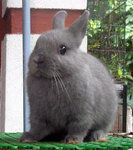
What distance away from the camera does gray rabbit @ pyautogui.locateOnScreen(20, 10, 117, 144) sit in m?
1.64

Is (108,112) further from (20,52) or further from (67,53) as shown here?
(20,52)

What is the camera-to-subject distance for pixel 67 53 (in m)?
1.69

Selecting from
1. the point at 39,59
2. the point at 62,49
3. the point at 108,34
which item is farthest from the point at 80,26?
the point at 108,34

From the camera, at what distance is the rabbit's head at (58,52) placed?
5.32 ft

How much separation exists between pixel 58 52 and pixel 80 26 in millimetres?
176

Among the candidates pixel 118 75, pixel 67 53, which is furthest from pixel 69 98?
pixel 118 75

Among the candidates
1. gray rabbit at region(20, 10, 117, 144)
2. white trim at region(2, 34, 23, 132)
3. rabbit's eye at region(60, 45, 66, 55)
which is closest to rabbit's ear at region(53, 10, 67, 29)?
gray rabbit at region(20, 10, 117, 144)

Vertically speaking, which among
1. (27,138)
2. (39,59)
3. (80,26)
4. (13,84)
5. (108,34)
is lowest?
(27,138)

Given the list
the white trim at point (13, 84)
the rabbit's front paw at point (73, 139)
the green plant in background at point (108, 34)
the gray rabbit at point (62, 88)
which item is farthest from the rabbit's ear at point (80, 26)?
the green plant in background at point (108, 34)

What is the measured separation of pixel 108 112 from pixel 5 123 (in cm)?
124

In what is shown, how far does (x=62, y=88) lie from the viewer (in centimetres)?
166

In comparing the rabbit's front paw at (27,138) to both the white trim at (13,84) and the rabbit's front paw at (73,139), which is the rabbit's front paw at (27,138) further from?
the white trim at (13,84)

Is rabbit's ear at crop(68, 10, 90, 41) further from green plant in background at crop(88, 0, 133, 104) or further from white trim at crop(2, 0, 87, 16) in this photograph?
green plant in background at crop(88, 0, 133, 104)

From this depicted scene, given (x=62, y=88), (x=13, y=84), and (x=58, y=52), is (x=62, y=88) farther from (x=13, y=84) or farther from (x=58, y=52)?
(x=13, y=84)
